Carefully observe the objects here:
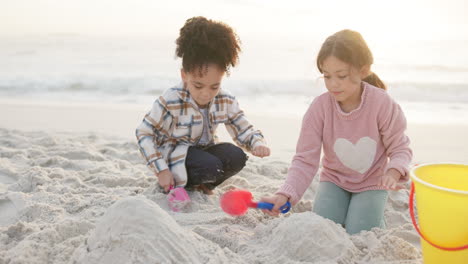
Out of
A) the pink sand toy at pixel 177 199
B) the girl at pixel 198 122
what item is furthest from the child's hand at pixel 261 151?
the pink sand toy at pixel 177 199

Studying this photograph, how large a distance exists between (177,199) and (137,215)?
84cm

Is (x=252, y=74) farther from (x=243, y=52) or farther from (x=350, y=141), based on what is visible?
(x=350, y=141)

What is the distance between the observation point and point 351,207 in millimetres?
2018

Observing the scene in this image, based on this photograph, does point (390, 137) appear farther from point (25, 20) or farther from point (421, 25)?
A: point (25, 20)

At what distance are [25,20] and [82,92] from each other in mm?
8813

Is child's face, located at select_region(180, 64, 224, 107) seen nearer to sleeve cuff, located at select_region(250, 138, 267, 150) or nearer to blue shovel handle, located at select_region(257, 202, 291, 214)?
sleeve cuff, located at select_region(250, 138, 267, 150)

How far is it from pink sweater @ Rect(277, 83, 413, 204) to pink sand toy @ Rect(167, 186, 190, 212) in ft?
1.68

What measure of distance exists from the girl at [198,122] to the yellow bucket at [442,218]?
90cm

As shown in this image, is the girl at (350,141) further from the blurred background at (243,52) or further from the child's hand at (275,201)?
the blurred background at (243,52)

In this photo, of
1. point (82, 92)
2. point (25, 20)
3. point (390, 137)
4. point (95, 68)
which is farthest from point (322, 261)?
point (25, 20)

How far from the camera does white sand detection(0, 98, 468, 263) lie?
53.5 inches

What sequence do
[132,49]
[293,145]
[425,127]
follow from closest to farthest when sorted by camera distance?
1. [293,145]
2. [425,127]
3. [132,49]

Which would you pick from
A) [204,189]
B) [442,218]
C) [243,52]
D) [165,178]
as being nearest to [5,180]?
[165,178]

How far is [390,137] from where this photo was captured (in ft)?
6.40
